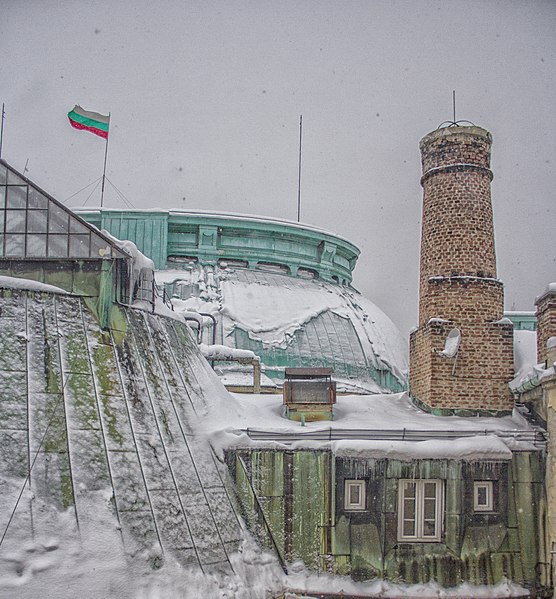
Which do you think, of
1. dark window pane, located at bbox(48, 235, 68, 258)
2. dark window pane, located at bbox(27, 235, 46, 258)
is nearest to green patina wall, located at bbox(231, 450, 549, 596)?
dark window pane, located at bbox(48, 235, 68, 258)

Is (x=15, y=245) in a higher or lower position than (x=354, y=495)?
higher

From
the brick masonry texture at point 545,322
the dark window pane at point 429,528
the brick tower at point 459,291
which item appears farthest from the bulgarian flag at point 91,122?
the dark window pane at point 429,528

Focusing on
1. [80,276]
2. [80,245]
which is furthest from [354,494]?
[80,245]

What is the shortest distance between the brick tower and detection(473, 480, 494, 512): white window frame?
2471 mm

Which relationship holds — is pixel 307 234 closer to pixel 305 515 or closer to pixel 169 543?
pixel 305 515

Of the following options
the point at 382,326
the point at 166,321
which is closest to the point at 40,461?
the point at 166,321

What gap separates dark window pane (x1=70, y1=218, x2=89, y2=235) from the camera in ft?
59.0

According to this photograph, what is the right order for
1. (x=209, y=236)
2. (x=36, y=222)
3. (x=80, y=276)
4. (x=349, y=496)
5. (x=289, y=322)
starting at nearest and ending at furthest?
(x=80, y=276), (x=36, y=222), (x=349, y=496), (x=289, y=322), (x=209, y=236)

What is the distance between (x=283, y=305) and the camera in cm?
3120

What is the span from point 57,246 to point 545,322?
401 inches

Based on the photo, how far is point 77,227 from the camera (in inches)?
708

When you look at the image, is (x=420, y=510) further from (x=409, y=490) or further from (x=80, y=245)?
(x=80, y=245)

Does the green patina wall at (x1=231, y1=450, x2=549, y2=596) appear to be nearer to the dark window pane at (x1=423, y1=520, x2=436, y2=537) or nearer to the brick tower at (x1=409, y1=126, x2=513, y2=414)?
the dark window pane at (x1=423, y1=520, x2=436, y2=537)

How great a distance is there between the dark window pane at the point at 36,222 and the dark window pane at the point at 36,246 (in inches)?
5.1
